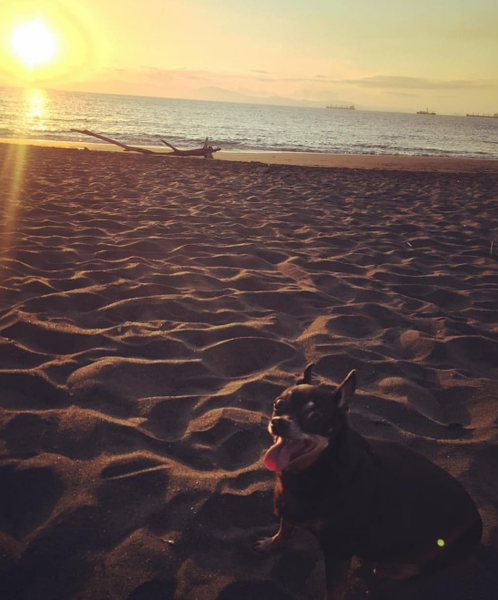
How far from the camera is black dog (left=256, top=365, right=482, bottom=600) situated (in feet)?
6.70

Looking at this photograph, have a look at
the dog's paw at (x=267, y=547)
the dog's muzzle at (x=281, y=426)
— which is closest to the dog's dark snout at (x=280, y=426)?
the dog's muzzle at (x=281, y=426)

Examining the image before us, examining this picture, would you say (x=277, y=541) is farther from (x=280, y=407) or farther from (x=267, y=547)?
(x=280, y=407)

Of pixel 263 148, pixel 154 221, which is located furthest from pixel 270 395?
pixel 263 148

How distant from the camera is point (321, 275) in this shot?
570 cm

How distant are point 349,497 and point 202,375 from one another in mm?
1835

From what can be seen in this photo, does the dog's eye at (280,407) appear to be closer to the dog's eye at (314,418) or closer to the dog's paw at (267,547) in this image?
the dog's eye at (314,418)

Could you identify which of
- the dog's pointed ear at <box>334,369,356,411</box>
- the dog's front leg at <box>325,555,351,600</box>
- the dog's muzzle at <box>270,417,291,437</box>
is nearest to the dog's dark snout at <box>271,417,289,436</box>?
the dog's muzzle at <box>270,417,291,437</box>

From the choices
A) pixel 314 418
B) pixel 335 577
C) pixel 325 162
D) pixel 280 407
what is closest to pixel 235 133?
pixel 325 162

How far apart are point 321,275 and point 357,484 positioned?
3.80 metres

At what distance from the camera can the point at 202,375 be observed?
3.69 meters

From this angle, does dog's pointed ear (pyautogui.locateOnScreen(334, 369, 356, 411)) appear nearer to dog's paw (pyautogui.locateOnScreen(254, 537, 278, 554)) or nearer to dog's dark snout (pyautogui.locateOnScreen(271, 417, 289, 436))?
dog's dark snout (pyautogui.locateOnScreen(271, 417, 289, 436))

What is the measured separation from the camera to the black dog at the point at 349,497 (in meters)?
2.04

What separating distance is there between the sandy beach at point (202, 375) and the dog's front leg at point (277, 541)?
43 mm

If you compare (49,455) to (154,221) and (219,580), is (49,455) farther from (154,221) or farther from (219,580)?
(154,221)
